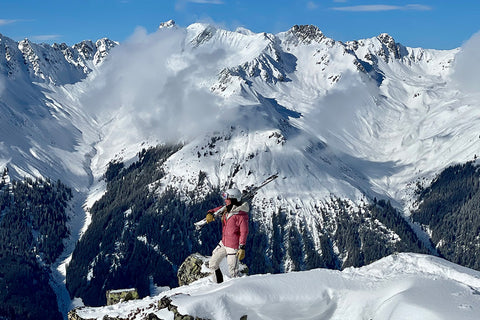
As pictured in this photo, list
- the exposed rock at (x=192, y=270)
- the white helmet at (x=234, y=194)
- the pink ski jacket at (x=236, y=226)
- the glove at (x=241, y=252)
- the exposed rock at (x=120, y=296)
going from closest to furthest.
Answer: the pink ski jacket at (x=236, y=226)
the glove at (x=241, y=252)
the white helmet at (x=234, y=194)
the exposed rock at (x=120, y=296)
the exposed rock at (x=192, y=270)

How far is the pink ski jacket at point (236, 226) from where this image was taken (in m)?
33.4

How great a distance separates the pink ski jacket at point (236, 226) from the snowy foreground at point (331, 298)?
2798mm

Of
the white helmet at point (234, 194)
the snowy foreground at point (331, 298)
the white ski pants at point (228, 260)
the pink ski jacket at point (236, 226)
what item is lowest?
Result: the snowy foreground at point (331, 298)

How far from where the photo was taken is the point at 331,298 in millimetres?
30594

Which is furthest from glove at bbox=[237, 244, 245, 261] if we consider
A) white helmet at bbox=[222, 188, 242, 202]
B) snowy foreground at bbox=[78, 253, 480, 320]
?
white helmet at bbox=[222, 188, 242, 202]

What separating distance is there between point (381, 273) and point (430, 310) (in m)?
7.36

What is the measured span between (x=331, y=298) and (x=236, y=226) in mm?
6959

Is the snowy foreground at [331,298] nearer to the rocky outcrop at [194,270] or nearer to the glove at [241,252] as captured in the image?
→ the glove at [241,252]

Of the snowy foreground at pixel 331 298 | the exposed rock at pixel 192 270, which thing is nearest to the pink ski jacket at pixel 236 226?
the snowy foreground at pixel 331 298

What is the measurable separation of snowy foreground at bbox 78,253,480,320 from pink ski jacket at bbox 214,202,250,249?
2.80 m

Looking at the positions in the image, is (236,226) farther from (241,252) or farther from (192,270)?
(192,270)

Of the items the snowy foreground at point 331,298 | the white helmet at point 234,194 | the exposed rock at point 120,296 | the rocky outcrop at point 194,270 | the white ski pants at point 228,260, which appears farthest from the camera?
the rocky outcrop at point 194,270

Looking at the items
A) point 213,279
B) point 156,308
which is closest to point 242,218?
point 213,279

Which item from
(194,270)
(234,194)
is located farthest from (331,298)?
(194,270)
